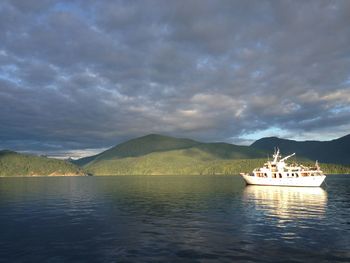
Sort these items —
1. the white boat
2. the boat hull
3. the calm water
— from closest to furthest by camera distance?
the calm water
the boat hull
the white boat

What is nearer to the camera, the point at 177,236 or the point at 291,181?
the point at 177,236

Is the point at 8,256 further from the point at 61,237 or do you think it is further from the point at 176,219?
the point at 176,219

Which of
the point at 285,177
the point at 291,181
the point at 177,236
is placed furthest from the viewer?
the point at 285,177

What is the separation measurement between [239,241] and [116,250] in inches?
582

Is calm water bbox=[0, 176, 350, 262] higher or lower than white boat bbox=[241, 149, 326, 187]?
lower

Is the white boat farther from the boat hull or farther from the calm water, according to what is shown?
the calm water

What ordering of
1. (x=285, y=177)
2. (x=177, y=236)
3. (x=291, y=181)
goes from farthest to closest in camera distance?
(x=285, y=177), (x=291, y=181), (x=177, y=236)

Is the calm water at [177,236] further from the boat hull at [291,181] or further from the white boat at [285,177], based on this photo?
the white boat at [285,177]

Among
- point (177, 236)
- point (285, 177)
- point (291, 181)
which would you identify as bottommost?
point (177, 236)

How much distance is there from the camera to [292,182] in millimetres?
153125

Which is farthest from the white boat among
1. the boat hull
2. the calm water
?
the calm water

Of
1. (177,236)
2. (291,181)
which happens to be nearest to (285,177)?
(291,181)

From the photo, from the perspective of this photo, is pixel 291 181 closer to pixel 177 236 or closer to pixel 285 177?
pixel 285 177

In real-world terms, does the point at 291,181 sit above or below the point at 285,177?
below
